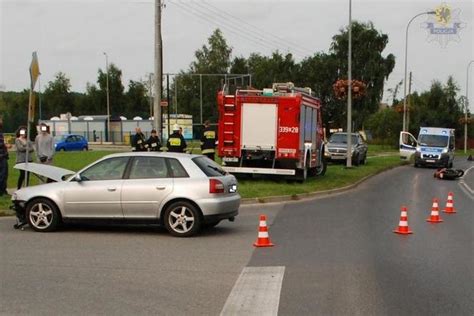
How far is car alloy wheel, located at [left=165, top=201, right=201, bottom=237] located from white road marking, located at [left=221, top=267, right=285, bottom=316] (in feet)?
8.65

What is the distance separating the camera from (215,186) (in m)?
10.2

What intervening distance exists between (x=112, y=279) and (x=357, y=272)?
2.97 metres

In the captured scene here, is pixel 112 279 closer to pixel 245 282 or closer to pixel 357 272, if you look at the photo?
pixel 245 282

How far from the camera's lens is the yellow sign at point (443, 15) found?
3319 cm

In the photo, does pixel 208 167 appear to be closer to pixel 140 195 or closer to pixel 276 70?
pixel 140 195

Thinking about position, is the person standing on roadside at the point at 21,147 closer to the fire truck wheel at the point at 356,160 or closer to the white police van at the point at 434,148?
the fire truck wheel at the point at 356,160

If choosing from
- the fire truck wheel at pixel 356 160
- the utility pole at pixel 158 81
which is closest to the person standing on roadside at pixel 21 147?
the utility pole at pixel 158 81

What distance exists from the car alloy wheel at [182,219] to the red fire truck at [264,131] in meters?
9.05

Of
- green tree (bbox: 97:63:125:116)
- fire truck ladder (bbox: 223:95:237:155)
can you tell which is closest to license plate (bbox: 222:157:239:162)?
fire truck ladder (bbox: 223:95:237:155)

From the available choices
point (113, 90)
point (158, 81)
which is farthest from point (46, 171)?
point (113, 90)

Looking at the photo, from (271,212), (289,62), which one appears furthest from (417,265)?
(289,62)

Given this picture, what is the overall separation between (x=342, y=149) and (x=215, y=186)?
→ 73.9ft

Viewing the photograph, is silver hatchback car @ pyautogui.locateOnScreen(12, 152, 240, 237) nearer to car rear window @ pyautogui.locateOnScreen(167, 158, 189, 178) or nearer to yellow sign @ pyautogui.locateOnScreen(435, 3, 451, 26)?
car rear window @ pyautogui.locateOnScreen(167, 158, 189, 178)

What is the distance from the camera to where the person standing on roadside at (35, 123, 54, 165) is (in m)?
15.4
